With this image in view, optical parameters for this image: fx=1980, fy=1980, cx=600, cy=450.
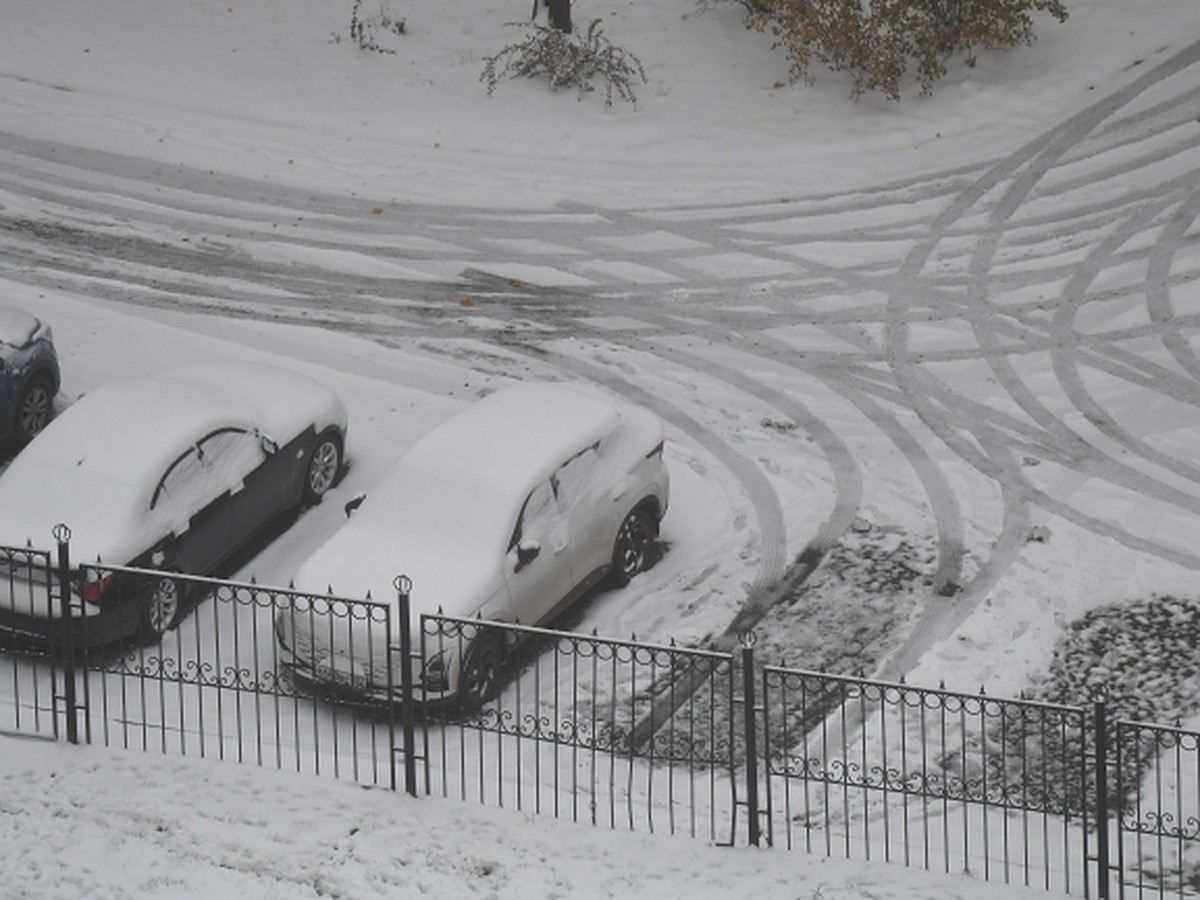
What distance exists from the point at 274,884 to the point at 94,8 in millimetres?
20974

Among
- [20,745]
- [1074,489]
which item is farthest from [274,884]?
[1074,489]

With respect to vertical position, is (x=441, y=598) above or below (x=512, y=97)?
below

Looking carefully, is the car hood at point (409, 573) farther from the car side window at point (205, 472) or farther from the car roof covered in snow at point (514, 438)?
the car side window at point (205, 472)

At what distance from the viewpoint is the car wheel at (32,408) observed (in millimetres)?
18719

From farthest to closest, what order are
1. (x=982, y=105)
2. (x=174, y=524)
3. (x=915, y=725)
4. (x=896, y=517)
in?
(x=982, y=105) < (x=896, y=517) < (x=174, y=524) < (x=915, y=725)

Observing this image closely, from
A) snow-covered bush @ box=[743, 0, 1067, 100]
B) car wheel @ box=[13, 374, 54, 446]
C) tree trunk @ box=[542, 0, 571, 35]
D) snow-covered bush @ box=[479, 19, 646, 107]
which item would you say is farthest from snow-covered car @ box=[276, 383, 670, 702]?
tree trunk @ box=[542, 0, 571, 35]

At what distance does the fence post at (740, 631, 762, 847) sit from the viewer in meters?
11.6

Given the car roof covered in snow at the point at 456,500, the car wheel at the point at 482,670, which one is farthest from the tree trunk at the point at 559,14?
the car wheel at the point at 482,670

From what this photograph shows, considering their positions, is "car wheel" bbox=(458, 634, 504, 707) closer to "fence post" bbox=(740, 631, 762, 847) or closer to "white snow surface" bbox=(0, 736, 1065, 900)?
"white snow surface" bbox=(0, 736, 1065, 900)

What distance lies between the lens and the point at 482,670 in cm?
1457

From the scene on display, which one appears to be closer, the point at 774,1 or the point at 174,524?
the point at 174,524

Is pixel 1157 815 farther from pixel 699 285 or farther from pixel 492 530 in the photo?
pixel 699 285

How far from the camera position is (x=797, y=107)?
27000mm

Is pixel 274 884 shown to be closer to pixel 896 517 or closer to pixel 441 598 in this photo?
pixel 441 598
